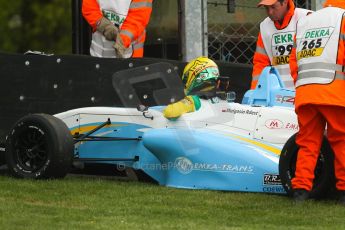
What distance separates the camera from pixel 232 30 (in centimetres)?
1444

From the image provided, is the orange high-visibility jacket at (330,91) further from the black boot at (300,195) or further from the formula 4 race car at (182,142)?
the black boot at (300,195)

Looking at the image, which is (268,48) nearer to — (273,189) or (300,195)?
(273,189)

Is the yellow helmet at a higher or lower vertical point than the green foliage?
higher

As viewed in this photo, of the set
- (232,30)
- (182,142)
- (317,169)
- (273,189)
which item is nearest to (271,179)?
(273,189)

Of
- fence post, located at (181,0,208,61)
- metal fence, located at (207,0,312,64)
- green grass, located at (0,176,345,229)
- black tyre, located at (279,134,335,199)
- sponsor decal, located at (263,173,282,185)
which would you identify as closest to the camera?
green grass, located at (0,176,345,229)

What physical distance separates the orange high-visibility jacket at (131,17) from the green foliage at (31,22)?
41.6 ft

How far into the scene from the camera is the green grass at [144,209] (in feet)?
28.5

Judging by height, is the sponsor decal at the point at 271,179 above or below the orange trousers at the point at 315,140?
below

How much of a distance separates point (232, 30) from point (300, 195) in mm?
4980

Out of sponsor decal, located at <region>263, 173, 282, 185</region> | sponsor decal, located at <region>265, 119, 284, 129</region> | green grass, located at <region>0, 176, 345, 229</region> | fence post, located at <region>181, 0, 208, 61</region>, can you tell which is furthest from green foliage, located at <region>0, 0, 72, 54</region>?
sponsor decal, located at <region>263, 173, 282, 185</region>

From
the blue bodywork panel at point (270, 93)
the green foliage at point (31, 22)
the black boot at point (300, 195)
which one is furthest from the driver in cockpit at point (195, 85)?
the green foliage at point (31, 22)

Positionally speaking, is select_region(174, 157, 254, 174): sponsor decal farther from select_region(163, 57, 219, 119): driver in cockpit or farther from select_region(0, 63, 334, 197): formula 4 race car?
select_region(163, 57, 219, 119): driver in cockpit

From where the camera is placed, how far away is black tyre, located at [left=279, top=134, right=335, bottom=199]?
32.4 ft

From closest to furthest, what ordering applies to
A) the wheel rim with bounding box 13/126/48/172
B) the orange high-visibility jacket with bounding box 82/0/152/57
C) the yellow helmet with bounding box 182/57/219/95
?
1. the yellow helmet with bounding box 182/57/219/95
2. the wheel rim with bounding box 13/126/48/172
3. the orange high-visibility jacket with bounding box 82/0/152/57
